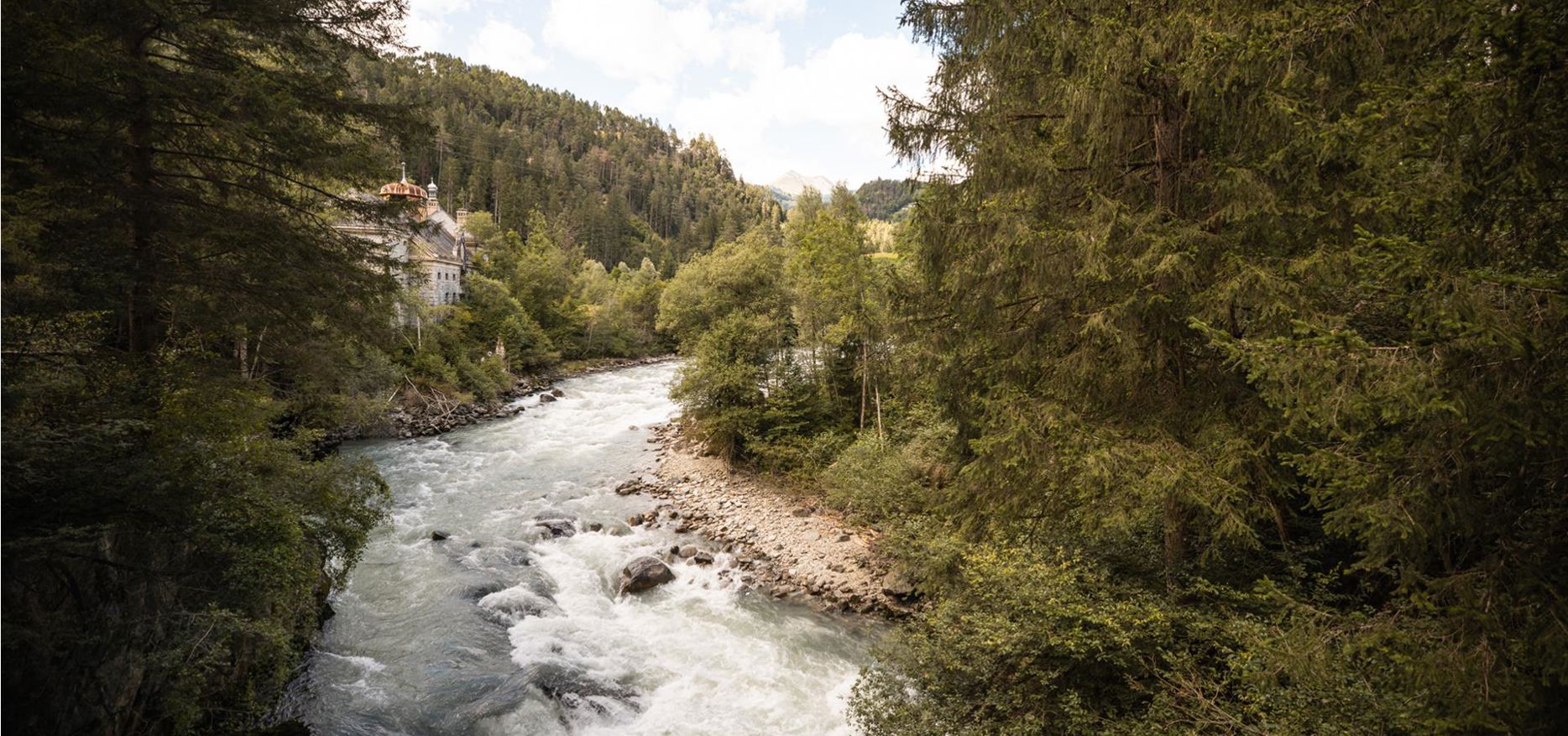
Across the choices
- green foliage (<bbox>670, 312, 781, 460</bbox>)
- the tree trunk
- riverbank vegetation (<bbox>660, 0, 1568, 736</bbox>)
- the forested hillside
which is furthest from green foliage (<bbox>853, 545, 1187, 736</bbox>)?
the forested hillside

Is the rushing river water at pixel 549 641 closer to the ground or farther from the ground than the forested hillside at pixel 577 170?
closer to the ground

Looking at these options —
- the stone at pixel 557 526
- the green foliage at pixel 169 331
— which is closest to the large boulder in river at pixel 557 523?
the stone at pixel 557 526

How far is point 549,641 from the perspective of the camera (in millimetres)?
10211

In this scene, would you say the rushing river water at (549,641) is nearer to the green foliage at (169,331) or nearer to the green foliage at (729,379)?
the green foliage at (169,331)

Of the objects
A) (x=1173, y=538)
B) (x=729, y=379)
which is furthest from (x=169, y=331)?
(x=729, y=379)

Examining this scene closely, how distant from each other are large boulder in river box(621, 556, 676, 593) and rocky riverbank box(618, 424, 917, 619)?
1.64 metres

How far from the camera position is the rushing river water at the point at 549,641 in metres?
8.41

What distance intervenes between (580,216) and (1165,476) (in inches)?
3125

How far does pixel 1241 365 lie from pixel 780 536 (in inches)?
452

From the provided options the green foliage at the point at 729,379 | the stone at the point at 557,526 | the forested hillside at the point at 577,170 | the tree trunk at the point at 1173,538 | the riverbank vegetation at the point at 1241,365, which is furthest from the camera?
the forested hillside at the point at 577,170

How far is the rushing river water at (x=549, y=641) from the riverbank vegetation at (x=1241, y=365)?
2.87 m

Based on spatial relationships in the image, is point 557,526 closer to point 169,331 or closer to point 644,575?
point 644,575

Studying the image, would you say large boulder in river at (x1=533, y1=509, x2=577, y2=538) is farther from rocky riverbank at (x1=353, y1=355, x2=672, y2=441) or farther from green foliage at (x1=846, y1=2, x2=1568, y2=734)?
rocky riverbank at (x1=353, y1=355, x2=672, y2=441)

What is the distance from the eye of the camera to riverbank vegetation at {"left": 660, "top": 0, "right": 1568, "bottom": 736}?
313 cm
